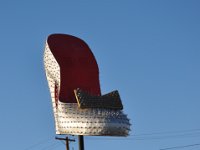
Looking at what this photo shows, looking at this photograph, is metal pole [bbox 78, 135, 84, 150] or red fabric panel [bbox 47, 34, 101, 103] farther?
red fabric panel [bbox 47, 34, 101, 103]

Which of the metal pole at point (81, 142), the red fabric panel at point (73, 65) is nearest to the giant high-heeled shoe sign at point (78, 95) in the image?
the red fabric panel at point (73, 65)

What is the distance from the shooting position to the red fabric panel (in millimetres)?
50500

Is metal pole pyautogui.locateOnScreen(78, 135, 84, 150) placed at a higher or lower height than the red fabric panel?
Result: lower

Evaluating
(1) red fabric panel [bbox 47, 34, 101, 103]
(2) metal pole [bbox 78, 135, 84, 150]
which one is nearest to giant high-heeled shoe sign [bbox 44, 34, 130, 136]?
(1) red fabric panel [bbox 47, 34, 101, 103]

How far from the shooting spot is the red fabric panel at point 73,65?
50500 mm

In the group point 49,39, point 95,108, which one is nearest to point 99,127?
point 95,108

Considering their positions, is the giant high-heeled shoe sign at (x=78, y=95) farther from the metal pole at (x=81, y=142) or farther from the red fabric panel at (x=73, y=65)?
the metal pole at (x=81, y=142)

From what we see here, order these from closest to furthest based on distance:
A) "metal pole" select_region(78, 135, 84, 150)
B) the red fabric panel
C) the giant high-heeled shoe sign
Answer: the giant high-heeled shoe sign → "metal pole" select_region(78, 135, 84, 150) → the red fabric panel

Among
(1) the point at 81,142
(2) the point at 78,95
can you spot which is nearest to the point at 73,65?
(2) the point at 78,95

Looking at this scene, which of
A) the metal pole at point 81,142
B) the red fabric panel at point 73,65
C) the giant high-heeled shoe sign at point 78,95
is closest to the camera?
the giant high-heeled shoe sign at point 78,95

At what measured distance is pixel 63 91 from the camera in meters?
50.3

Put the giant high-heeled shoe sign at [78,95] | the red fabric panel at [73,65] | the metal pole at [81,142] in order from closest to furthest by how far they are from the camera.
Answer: the giant high-heeled shoe sign at [78,95], the metal pole at [81,142], the red fabric panel at [73,65]

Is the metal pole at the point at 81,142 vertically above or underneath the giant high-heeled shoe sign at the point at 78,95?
underneath

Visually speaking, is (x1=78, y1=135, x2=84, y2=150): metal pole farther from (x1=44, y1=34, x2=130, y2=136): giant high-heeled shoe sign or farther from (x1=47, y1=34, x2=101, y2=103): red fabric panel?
(x1=47, y1=34, x2=101, y2=103): red fabric panel
